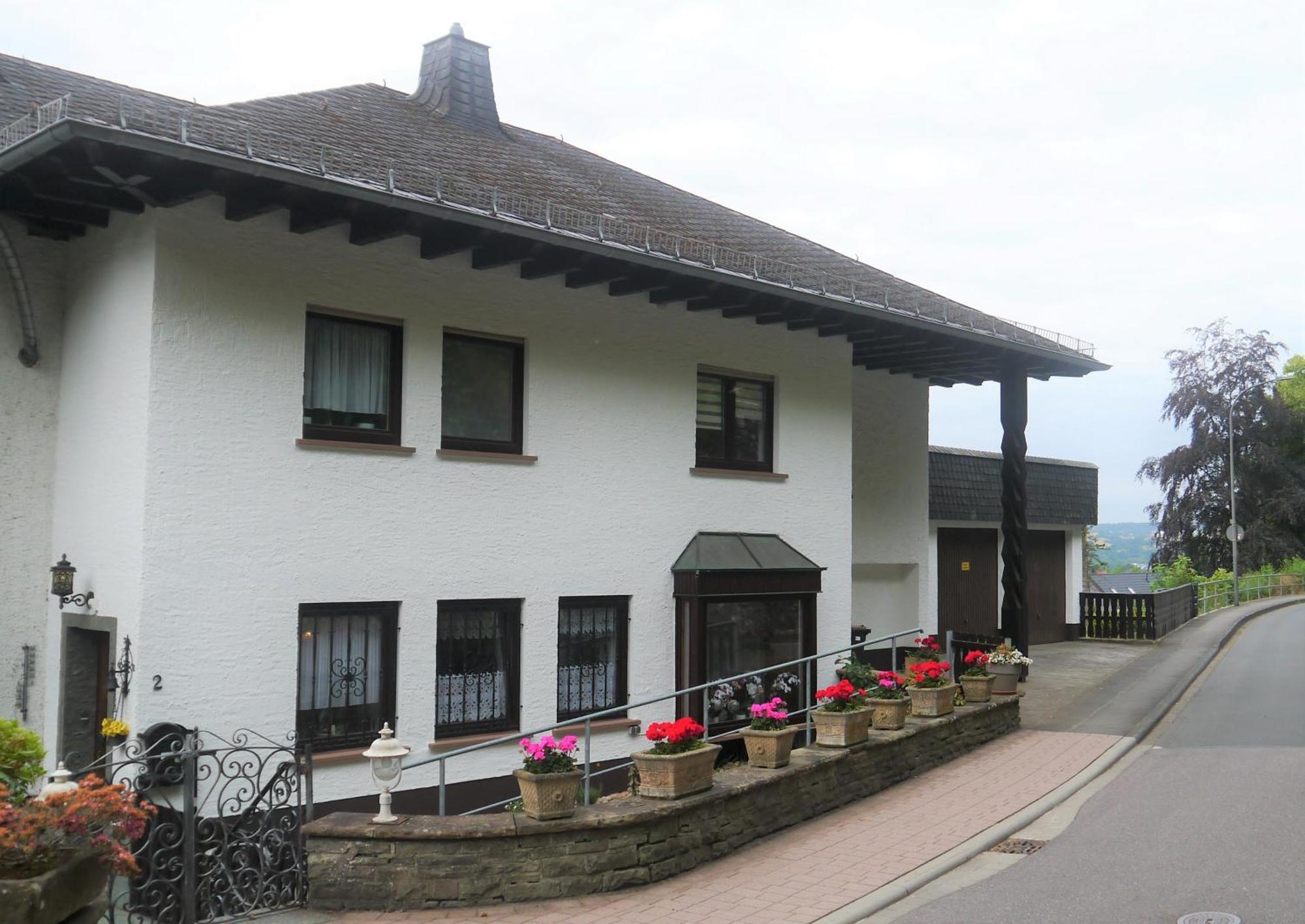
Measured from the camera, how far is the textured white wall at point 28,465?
35.0 ft

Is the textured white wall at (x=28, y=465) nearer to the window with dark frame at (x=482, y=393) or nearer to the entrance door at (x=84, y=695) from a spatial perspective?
the entrance door at (x=84, y=695)

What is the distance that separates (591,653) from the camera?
12.7 meters

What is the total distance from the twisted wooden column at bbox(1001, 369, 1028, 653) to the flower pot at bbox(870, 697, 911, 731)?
20.8ft

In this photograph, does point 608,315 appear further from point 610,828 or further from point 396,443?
point 610,828

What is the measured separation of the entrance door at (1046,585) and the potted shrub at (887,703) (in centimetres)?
1275

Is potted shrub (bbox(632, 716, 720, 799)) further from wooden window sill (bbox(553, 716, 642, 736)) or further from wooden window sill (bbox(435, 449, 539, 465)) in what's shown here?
wooden window sill (bbox(435, 449, 539, 465))

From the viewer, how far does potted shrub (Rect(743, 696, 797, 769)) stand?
34.5 feet

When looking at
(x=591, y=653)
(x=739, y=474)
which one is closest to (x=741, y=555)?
(x=739, y=474)

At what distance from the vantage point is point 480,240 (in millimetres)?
10961

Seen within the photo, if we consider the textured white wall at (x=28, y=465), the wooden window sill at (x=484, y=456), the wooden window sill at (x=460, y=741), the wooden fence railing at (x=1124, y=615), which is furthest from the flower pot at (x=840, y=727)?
the wooden fence railing at (x=1124, y=615)

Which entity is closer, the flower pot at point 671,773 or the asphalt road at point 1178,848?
the asphalt road at point 1178,848

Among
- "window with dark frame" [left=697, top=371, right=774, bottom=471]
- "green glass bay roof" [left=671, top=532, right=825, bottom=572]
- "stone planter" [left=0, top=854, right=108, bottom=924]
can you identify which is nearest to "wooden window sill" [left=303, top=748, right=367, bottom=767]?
"stone planter" [left=0, top=854, right=108, bottom=924]

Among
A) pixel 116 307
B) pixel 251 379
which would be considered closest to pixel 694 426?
pixel 251 379

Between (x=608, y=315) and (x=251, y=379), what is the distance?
4139 mm
